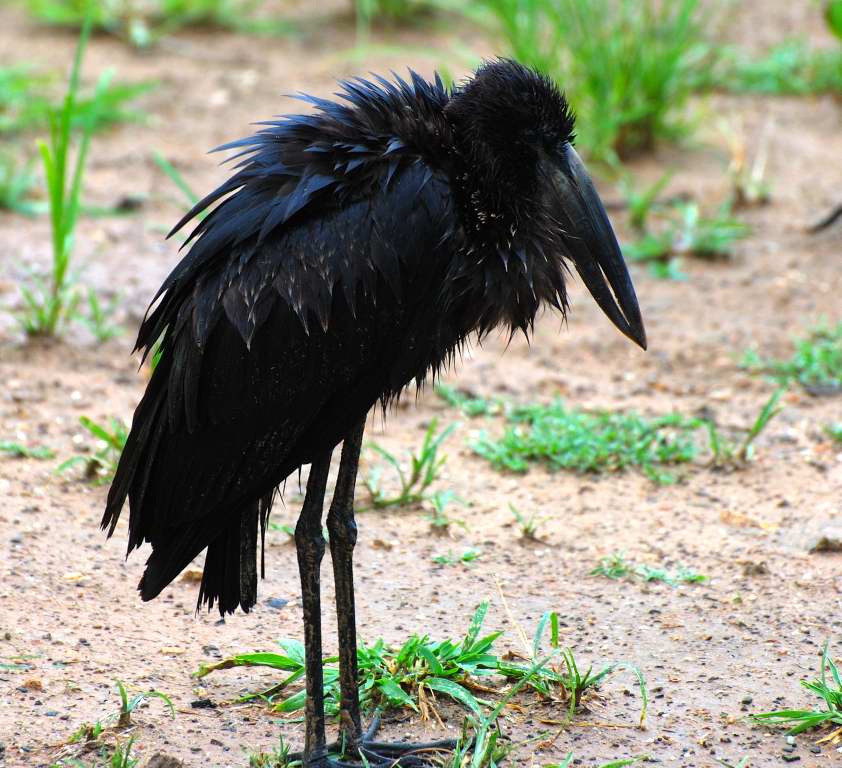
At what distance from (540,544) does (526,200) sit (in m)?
1.60

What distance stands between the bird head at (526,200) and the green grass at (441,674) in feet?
3.21

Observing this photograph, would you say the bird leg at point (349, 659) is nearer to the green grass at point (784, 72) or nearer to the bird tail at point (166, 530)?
the bird tail at point (166, 530)

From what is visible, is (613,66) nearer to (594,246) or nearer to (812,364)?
(812,364)

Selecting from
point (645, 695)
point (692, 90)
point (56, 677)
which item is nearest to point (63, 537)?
point (56, 677)

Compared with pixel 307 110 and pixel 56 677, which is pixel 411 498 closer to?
pixel 56 677

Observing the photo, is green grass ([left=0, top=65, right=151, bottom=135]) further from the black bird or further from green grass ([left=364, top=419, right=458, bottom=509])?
the black bird

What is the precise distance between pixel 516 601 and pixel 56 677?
1522mm

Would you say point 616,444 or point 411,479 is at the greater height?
point 616,444

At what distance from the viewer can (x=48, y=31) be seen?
383 inches

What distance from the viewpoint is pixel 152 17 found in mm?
9906

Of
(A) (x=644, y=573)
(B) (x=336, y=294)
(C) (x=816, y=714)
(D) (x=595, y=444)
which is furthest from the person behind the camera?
(D) (x=595, y=444)

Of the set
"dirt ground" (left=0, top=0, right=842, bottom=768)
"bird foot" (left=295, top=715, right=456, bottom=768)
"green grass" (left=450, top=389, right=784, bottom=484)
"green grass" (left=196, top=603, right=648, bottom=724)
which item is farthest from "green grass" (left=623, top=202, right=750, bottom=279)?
"bird foot" (left=295, top=715, right=456, bottom=768)

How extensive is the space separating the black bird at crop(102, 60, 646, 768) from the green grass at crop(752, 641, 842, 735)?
40.5 inches

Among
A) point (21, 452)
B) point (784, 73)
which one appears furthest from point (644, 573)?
point (784, 73)
